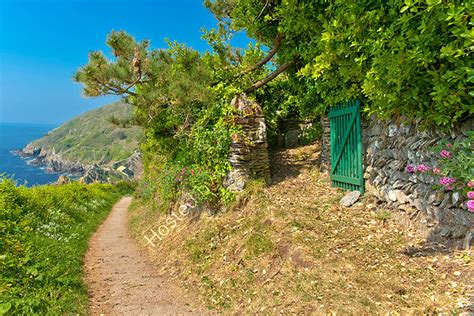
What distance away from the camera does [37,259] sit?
21.3ft

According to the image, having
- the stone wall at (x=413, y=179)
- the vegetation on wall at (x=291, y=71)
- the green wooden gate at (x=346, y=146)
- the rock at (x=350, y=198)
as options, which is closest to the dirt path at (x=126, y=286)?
the vegetation on wall at (x=291, y=71)

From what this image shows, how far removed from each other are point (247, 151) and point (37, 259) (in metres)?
5.68

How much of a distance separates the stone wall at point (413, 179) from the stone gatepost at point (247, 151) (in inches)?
A: 115

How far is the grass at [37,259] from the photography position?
504cm

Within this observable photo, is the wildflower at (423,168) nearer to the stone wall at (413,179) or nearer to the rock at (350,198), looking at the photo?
the stone wall at (413,179)

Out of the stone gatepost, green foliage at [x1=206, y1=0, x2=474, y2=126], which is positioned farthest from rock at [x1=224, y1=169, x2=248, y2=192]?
green foliage at [x1=206, y1=0, x2=474, y2=126]

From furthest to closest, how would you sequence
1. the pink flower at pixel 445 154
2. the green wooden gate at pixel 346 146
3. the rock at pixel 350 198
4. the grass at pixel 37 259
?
the green wooden gate at pixel 346 146
the rock at pixel 350 198
the grass at pixel 37 259
the pink flower at pixel 445 154

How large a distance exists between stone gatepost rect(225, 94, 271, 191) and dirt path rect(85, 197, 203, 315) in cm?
335

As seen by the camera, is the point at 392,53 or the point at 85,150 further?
the point at 85,150

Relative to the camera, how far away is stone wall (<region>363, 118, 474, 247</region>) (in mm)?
4715

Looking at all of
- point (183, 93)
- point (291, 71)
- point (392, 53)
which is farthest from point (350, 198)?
point (183, 93)

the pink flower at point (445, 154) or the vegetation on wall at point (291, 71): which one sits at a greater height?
the vegetation on wall at point (291, 71)

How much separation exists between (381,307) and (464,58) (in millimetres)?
3766

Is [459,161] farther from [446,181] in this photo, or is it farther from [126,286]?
[126,286]
